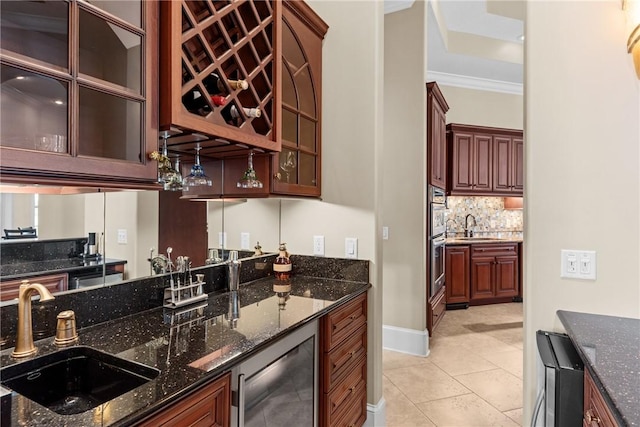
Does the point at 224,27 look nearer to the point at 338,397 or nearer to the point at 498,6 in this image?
the point at 338,397

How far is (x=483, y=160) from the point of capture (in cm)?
542

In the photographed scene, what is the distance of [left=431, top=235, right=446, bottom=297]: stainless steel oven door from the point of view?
375 centimetres

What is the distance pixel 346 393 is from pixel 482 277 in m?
3.95

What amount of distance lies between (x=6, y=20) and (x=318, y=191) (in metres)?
1.70

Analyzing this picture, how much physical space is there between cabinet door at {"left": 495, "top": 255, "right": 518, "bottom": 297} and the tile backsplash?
0.79 meters

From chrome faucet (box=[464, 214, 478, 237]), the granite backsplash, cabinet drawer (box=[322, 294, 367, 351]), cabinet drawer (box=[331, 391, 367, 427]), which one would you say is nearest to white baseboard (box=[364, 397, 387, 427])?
cabinet drawer (box=[331, 391, 367, 427])

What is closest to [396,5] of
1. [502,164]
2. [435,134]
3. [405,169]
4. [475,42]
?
[435,134]

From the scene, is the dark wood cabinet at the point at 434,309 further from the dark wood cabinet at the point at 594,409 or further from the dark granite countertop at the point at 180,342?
the dark wood cabinet at the point at 594,409

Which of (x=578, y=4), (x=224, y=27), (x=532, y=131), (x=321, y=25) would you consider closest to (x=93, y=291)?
(x=224, y=27)

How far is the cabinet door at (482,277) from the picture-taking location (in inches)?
202

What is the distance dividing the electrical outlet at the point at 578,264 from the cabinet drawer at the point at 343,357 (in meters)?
1.14

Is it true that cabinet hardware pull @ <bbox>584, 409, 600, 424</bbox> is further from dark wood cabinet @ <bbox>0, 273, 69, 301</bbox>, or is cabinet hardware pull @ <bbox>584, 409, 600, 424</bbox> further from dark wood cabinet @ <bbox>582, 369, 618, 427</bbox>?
dark wood cabinet @ <bbox>0, 273, 69, 301</bbox>

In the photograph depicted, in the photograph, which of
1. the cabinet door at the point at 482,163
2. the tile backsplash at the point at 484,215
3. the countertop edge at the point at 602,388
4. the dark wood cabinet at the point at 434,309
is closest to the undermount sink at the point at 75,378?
the countertop edge at the point at 602,388

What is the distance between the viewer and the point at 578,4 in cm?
169
